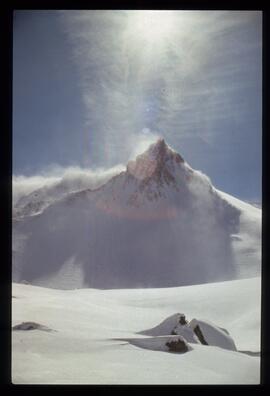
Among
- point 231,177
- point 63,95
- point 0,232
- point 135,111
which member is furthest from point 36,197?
point 231,177

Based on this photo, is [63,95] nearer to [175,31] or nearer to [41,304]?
[175,31]

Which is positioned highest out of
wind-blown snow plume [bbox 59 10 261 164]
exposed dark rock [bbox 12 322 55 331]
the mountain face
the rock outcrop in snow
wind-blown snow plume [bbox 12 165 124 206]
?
wind-blown snow plume [bbox 59 10 261 164]

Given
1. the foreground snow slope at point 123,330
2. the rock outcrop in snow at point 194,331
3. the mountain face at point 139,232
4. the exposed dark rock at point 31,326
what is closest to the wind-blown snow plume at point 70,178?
the mountain face at point 139,232

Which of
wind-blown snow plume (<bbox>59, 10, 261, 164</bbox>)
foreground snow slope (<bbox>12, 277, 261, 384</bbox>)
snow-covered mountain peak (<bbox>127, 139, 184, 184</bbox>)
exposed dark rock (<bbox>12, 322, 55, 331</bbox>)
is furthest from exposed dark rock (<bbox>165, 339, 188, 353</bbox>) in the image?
wind-blown snow plume (<bbox>59, 10, 261, 164</bbox>)

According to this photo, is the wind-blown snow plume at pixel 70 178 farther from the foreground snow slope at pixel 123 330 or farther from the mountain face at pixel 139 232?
the foreground snow slope at pixel 123 330

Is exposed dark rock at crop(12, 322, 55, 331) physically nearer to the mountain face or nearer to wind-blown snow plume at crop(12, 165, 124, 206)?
the mountain face
